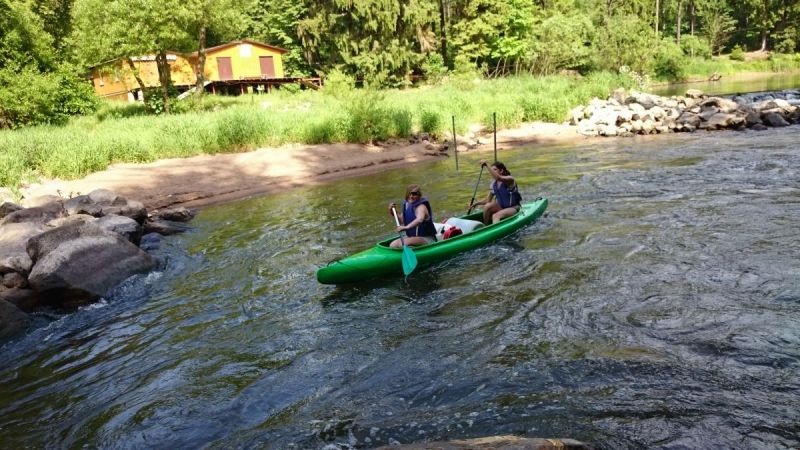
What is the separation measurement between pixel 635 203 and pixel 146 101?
2352 cm

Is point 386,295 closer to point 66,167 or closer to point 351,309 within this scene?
point 351,309

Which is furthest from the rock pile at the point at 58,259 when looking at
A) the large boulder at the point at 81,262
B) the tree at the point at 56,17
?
the tree at the point at 56,17

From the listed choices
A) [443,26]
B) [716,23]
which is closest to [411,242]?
[443,26]

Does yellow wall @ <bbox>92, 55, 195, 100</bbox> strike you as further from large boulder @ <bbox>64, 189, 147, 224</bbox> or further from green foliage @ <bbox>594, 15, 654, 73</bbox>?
green foliage @ <bbox>594, 15, 654, 73</bbox>

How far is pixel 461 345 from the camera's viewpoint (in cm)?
563

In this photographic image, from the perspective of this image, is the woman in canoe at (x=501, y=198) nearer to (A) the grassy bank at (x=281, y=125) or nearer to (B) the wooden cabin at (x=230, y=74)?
(A) the grassy bank at (x=281, y=125)

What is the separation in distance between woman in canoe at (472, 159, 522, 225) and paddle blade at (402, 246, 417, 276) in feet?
7.26

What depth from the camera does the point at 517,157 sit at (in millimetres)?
17781

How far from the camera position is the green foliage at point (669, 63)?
4366cm

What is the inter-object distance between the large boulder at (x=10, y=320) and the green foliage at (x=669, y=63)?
45.5 metres

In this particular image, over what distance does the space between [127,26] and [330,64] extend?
14.3 metres

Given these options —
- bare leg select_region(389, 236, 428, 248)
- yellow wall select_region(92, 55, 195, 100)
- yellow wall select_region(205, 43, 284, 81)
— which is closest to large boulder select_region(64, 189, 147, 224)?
bare leg select_region(389, 236, 428, 248)

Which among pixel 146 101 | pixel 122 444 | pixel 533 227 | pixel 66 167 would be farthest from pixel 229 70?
pixel 122 444

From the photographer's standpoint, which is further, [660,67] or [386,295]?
[660,67]
